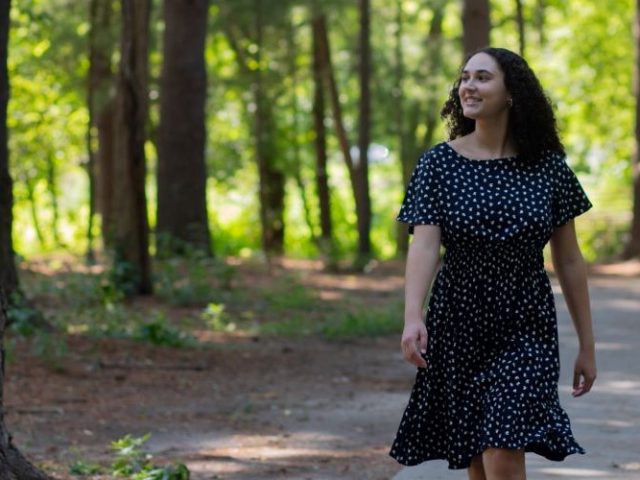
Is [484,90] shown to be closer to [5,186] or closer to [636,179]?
[5,186]

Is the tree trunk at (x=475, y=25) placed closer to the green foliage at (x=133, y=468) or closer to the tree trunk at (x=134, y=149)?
the tree trunk at (x=134, y=149)

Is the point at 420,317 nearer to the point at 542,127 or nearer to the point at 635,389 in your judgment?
the point at 542,127

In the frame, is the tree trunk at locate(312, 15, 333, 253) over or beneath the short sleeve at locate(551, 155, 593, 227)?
over

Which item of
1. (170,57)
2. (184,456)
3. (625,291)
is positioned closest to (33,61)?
(170,57)

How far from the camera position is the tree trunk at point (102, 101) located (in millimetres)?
24438

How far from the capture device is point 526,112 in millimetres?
5211

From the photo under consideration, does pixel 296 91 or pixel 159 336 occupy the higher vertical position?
pixel 296 91

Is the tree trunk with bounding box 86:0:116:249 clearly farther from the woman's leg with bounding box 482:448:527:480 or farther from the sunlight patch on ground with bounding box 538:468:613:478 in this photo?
the woman's leg with bounding box 482:448:527:480

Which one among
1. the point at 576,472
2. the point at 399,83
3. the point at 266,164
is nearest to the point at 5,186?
the point at 576,472

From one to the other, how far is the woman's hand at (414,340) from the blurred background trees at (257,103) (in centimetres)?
783

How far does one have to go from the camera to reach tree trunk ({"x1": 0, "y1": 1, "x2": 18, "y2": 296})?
1167 cm

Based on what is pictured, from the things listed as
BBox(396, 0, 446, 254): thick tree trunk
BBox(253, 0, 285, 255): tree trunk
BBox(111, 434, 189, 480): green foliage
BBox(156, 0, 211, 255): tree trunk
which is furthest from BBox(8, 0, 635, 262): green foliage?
BBox(111, 434, 189, 480): green foliage

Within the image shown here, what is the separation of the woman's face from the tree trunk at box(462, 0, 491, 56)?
15.5m

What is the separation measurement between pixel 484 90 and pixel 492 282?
28.3 inches
